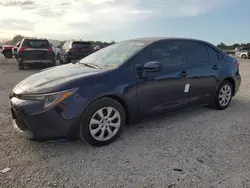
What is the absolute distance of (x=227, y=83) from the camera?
5387 mm

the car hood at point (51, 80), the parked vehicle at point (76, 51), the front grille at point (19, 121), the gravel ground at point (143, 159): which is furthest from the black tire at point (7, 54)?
the front grille at point (19, 121)

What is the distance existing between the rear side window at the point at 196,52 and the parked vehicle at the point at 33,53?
970 cm

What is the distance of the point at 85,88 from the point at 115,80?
475mm

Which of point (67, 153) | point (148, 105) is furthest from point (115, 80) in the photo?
point (67, 153)

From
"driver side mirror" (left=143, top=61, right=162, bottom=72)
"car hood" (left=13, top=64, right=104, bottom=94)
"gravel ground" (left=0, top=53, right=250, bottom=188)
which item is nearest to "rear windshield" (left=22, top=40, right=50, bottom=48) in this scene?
"gravel ground" (left=0, top=53, right=250, bottom=188)

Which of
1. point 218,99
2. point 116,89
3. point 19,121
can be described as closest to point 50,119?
point 19,121

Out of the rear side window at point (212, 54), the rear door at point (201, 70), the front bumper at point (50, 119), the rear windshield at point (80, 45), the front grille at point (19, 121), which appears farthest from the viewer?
the rear windshield at point (80, 45)

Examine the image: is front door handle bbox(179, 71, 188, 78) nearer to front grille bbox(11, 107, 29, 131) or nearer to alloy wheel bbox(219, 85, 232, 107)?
alloy wheel bbox(219, 85, 232, 107)

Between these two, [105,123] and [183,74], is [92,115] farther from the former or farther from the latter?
[183,74]

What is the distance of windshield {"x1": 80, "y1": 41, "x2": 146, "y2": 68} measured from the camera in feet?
13.1

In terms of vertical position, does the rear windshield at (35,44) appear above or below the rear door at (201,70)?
above

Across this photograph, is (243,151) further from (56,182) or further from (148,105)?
(56,182)

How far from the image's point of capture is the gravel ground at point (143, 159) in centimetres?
279

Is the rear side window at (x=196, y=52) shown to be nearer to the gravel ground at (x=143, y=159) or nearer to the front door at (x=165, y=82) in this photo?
the front door at (x=165, y=82)
